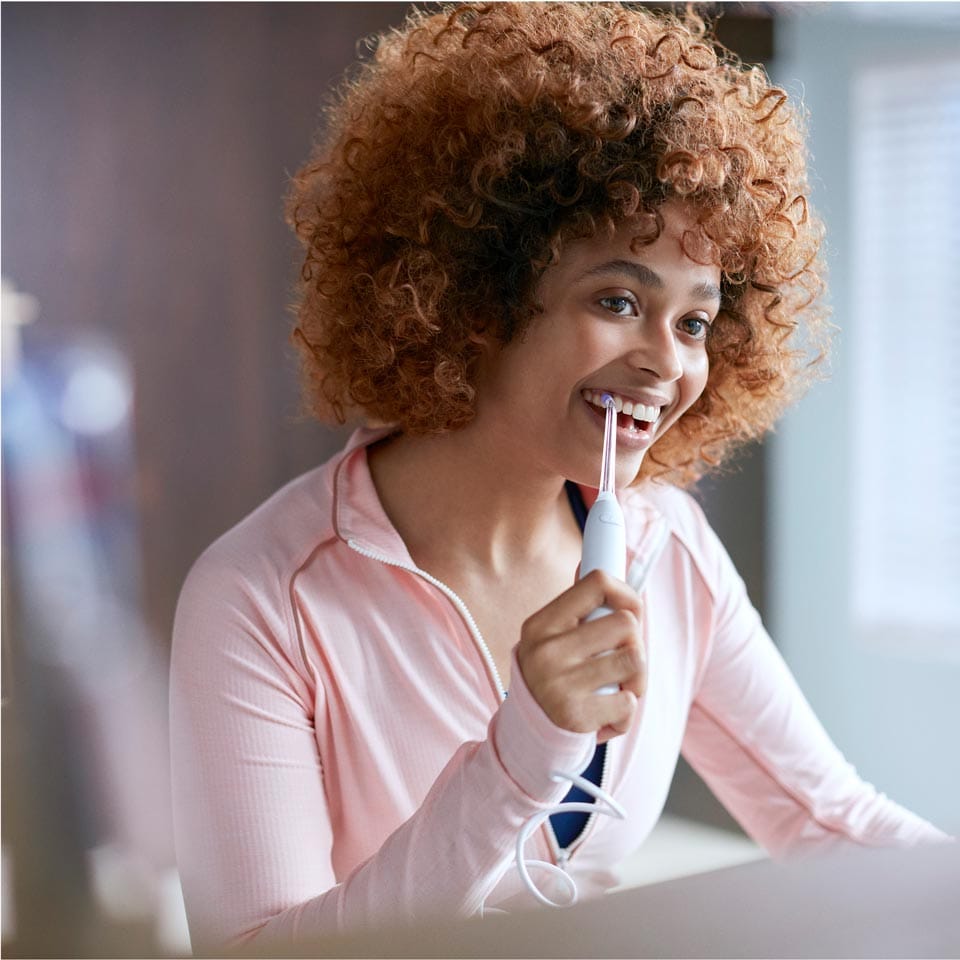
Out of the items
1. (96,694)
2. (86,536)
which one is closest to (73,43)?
(86,536)

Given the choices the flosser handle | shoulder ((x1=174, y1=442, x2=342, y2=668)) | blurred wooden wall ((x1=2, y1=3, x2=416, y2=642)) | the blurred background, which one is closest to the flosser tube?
the flosser handle

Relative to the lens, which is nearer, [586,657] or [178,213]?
[586,657]

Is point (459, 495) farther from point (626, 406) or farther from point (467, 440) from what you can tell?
point (626, 406)

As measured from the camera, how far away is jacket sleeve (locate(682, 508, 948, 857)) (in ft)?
3.25

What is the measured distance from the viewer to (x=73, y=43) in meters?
1.91

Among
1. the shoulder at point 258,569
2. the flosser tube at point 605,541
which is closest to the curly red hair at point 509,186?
the shoulder at point 258,569

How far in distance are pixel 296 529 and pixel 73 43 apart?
54.5 inches

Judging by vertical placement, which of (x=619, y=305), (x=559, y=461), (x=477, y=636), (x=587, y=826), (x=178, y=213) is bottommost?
(x=587, y=826)

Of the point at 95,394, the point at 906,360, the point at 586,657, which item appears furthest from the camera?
the point at 906,360

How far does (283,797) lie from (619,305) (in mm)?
404

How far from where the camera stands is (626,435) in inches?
31.9

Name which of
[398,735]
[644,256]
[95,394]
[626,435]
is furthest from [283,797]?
[95,394]

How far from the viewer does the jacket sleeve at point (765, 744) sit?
0.99m

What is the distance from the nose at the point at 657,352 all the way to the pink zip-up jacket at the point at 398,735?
6.1 inches
